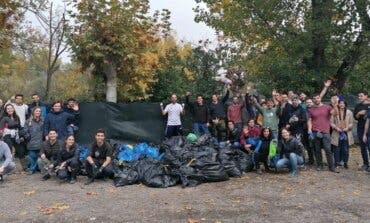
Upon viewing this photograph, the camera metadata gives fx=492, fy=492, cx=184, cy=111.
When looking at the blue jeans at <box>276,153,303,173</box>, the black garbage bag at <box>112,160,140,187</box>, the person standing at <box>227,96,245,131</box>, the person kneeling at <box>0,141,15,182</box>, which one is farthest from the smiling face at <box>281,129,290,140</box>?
the person kneeling at <box>0,141,15,182</box>

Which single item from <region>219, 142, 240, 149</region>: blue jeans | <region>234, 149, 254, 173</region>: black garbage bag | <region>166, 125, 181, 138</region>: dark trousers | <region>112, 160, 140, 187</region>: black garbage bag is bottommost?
<region>112, 160, 140, 187</region>: black garbage bag

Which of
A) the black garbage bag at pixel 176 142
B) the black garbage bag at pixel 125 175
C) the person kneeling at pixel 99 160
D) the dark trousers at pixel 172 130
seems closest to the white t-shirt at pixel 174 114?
the dark trousers at pixel 172 130

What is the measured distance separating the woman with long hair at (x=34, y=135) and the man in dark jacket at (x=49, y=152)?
0.57 meters

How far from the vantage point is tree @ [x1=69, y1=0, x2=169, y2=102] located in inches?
709

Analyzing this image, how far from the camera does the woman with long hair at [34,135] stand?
11.2m

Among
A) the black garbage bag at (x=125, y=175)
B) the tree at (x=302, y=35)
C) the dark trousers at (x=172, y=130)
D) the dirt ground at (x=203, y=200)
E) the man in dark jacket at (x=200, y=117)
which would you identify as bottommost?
the dirt ground at (x=203, y=200)

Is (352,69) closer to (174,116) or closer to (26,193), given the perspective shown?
(174,116)

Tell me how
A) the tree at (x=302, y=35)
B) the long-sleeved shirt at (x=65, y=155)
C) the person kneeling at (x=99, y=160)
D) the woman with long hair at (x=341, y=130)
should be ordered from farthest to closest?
the tree at (x=302, y=35) < the woman with long hair at (x=341, y=130) < the long-sleeved shirt at (x=65, y=155) < the person kneeling at (x=99, y=160)

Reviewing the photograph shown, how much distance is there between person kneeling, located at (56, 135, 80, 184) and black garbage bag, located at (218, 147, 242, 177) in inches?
120

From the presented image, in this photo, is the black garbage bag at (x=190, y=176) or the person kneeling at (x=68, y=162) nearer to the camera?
the black garbage bag at (x=190, y=176)

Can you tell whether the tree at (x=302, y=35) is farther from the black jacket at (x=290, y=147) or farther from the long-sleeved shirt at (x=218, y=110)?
the black jacket at (x=290, y=147)

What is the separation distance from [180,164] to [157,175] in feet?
1.87

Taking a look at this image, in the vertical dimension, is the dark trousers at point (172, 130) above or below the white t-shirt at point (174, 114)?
below

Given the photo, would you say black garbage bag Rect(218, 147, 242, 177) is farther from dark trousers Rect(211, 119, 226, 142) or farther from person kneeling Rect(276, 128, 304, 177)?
dark trousers Rect(211, 119, 226, 142)
